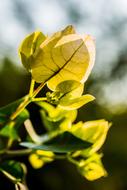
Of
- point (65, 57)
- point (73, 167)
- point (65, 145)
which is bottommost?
point (73, 167)

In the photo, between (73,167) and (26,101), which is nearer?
(26,101)

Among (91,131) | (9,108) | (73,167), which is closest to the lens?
(9,108)

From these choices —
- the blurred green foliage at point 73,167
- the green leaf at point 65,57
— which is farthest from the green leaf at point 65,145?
the blurred green foliage at point 73,167

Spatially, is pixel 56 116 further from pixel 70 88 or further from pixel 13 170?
pixel 70 88

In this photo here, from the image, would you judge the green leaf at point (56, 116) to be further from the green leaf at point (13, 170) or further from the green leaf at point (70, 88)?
the green leaf at point (70, 88)

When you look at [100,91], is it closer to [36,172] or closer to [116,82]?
[116,82]

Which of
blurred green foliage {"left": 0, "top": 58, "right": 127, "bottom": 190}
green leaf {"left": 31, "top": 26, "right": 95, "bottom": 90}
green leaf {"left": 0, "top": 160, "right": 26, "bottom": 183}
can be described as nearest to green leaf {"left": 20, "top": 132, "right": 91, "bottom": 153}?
green leaf {"left": 0, "top": 160, "right": 26, "bottom": 183}

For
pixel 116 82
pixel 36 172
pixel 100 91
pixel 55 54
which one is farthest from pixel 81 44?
pixel 116 82

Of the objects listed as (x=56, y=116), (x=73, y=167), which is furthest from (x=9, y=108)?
(x=73, y=167)
